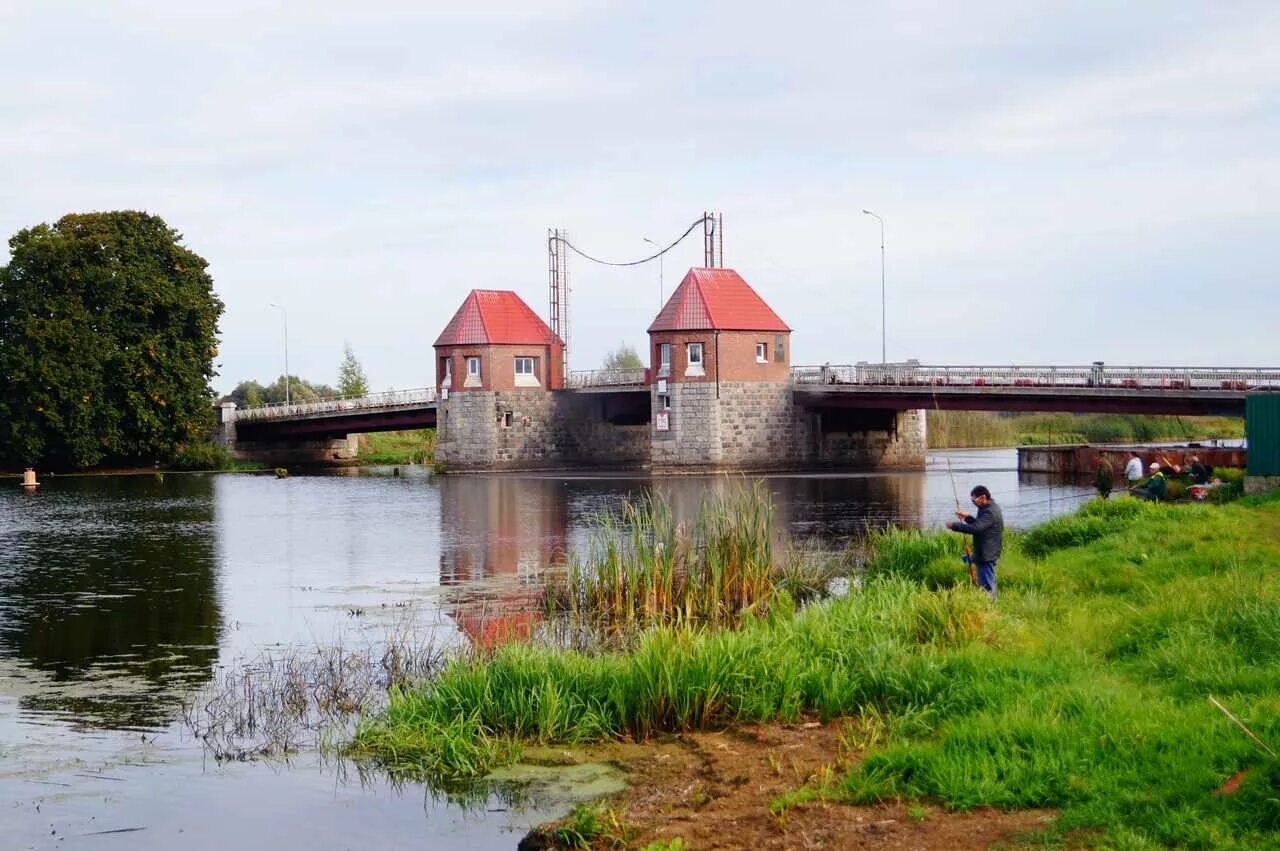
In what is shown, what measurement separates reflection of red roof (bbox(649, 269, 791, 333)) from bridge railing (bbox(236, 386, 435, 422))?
1926cm

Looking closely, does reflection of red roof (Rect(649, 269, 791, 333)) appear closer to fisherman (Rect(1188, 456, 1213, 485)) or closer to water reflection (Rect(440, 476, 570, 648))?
water reflection (Rect(440, 476, 570, 648))

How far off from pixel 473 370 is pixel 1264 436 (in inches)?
2012

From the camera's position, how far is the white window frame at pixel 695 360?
228 ft

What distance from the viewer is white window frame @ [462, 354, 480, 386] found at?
77062 mm

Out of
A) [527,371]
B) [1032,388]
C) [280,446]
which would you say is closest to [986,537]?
[1032,388]

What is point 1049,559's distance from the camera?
21188 mm

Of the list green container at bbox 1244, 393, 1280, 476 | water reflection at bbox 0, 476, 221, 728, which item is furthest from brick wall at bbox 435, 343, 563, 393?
green container at bbox 1244, 393, 1280, 476

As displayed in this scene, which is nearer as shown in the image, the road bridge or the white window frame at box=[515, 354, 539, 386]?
the road bridge

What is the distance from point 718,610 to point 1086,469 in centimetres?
4499

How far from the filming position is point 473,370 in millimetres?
77438

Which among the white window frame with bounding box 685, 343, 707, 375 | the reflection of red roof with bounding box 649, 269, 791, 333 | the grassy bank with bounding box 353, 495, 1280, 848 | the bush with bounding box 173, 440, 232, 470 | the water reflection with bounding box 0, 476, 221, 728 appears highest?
the reflection of red roof with bounding box 649, 269, 791, 333

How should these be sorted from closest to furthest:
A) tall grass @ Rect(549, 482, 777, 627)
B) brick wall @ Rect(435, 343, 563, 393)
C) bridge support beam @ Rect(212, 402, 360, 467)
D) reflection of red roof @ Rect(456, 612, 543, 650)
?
reflection of red roof @ Rect(456, 612, 543, 650)
tall grass @ Rect(549, 482, 777, 627)
brick wall @ Rect(435, 343, 563, 393)
bridge support beam @ Rect(212, 402, 360, 467)

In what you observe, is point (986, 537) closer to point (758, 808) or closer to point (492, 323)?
point (758, 808)

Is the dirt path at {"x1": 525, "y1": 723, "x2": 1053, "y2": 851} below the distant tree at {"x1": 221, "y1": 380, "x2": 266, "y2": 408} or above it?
below
